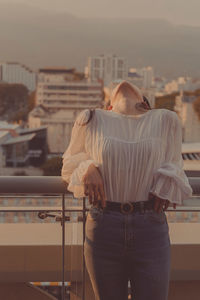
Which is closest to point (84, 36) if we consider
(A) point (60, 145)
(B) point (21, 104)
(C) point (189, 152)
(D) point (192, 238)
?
(B) point (21, 104)

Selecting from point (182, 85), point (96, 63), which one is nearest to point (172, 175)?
point (182, 85)

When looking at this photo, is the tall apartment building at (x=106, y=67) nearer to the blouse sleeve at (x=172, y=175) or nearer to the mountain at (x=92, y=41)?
the mountain at (x=92, y=41)

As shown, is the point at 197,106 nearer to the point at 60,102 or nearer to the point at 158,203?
the point at 60,102

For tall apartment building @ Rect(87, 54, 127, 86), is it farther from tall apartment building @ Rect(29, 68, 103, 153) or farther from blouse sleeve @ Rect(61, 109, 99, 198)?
blouse sleeve @ Rect(61, 109, 99, 198)

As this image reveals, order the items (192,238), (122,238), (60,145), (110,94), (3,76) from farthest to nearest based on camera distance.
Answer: (3,76) < (60,145) < (192,238) < (110,94) < (122,238)

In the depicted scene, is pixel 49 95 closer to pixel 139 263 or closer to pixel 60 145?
pixel 60 145

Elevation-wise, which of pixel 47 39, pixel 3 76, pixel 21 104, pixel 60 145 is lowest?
pixel 60 145

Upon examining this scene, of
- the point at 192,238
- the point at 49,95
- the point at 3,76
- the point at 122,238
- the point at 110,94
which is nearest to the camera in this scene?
the point at 122,238

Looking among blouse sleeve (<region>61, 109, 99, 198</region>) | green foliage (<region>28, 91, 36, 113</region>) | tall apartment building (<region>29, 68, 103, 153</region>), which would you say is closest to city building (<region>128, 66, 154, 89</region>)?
tall apartment building (<region>29, 68, 103, 153</region>)

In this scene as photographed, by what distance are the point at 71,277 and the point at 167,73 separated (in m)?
62.2

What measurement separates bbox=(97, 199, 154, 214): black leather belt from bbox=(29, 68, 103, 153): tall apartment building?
1768 inches

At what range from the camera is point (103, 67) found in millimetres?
59281

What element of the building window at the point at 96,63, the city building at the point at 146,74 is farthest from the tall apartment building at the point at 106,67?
the city building at the point at 146,74

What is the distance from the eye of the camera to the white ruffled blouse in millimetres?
977
